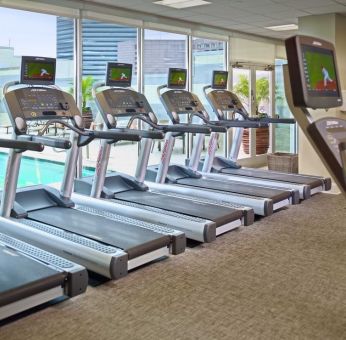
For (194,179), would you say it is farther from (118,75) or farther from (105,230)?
(105,230)

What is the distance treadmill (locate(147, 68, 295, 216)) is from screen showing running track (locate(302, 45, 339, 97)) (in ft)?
12.4

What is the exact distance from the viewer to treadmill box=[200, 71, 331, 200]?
6.81 m

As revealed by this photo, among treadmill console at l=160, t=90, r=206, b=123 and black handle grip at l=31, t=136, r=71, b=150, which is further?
treadmill console at l=160, t=90, r=206, b=123

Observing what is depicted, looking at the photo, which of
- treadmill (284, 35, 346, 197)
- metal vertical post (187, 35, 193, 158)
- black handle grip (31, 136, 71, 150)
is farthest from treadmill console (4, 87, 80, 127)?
metal vertical post (187, 35, 193, 158)

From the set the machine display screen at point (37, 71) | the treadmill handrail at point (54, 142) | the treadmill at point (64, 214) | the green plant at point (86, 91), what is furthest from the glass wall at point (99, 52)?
the treadmill handrail at point (54, 142)

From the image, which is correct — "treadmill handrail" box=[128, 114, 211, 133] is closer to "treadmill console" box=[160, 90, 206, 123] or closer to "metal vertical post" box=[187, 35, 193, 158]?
"treadmill console" box=[160, 90, 206, 123]

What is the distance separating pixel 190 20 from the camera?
8.61 m

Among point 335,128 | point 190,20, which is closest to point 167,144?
point 190,20

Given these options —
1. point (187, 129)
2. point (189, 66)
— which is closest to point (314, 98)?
point (187, 129)

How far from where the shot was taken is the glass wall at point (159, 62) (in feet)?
26.8

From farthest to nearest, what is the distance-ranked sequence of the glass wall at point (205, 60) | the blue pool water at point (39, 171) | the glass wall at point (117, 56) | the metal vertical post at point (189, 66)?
1. the glass wall at point (205, 60)
2. the metal vertical post at point (189, 66)
3. the blue pool water at point (39, 171)
4. the glass wall at point (117, 56)

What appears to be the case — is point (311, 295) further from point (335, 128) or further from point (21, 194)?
point (21, 194)

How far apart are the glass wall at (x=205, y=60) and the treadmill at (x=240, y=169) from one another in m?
1.67

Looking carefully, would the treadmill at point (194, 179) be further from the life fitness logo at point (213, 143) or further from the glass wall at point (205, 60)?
the glass wall at point (205, 60)
